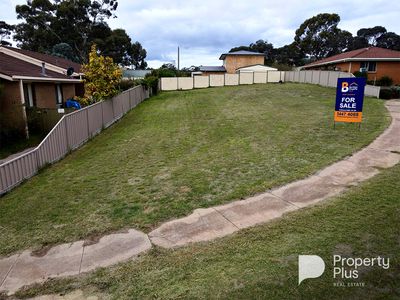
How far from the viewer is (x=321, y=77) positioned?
31.0m

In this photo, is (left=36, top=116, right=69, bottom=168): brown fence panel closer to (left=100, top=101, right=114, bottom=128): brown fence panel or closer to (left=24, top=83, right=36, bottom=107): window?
(left=100, top=101, right=114, bottom=128): brown fence panel

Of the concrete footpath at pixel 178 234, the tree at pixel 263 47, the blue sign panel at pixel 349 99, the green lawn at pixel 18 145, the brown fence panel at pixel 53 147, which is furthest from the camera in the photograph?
the tree at pixel 263 47

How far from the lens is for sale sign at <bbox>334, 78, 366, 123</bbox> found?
10.9 meters

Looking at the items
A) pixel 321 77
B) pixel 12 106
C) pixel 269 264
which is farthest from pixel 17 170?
pixel 321 77

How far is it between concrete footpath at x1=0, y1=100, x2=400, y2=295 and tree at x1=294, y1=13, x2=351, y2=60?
65.1m

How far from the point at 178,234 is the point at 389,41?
88.9 metres

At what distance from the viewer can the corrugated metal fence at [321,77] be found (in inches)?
934

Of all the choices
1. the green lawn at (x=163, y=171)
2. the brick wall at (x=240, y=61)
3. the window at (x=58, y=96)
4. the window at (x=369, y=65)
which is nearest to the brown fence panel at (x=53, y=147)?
the green lawn at (x=163, y=171)

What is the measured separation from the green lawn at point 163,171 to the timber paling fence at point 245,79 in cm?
1769

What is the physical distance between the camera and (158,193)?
21.4 feet

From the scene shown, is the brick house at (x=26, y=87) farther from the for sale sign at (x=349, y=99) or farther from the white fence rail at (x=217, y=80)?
the for sale sign at (x=349, y=99)

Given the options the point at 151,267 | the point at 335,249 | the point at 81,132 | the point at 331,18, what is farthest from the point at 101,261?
the point at 331,18

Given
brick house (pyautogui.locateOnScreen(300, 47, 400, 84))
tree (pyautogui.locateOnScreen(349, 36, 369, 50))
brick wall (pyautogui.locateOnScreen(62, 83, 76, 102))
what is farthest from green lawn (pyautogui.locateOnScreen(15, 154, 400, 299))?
tree (pyautogui.locateOnScreen(349, 36, 369, 50))

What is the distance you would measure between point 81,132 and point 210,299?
10310 mm
